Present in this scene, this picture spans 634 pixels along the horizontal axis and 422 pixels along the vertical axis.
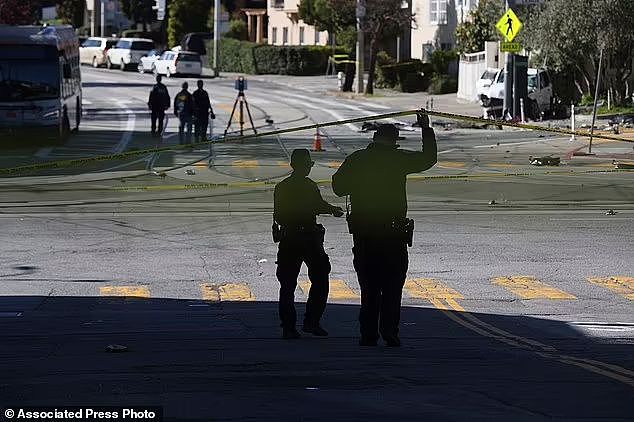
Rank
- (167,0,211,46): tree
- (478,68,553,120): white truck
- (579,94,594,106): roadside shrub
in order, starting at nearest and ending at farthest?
1. (478,68,553,120): white truck
2. (579,94,594,106): roadside shrub
3. (167,0,211,46): tree

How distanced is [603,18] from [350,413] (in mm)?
36658

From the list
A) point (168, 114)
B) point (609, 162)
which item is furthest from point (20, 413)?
point (168, 114)

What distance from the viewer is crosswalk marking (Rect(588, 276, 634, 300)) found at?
1499 cm

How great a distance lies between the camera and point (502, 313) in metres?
13.7

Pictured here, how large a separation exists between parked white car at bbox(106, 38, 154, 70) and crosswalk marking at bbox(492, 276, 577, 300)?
63507 mm

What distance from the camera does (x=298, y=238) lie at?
11.5 metres

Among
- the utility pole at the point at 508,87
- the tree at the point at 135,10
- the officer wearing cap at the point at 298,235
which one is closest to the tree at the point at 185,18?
the tree at the point at 135,10

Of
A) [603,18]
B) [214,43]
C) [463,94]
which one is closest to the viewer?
[603,18]

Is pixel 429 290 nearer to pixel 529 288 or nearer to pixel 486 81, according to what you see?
pixel 529 288

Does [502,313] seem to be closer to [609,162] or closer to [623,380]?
[623,380]

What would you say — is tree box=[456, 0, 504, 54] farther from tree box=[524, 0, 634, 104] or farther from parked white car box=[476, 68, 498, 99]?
tree box=[524, 0, 634, 104]

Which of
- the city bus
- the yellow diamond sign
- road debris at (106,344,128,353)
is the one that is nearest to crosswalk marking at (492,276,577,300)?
road debris at (106,344,128,353)

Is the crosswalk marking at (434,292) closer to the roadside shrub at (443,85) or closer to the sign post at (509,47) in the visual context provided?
the sign post at (509,47)

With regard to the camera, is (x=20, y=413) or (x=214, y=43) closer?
(x=20, y=413)
